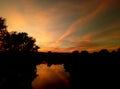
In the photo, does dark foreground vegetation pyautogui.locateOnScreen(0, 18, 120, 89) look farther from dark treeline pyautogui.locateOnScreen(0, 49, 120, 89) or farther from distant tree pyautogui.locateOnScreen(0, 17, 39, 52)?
distant tree pyautogui.locateOnScreen(0, 17, 39, 52)

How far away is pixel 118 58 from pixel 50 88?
3716cm

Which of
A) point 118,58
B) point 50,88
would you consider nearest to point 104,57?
point 118,58

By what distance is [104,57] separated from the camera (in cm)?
1575

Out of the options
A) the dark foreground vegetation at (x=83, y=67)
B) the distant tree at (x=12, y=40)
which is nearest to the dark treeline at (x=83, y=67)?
the dark foreground vegetation at (x=83, y=67)

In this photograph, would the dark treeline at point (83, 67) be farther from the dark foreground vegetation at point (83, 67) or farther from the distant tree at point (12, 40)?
the distant tree at point (12, 40)

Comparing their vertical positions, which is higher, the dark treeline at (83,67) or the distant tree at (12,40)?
the distant tree at (12,40)

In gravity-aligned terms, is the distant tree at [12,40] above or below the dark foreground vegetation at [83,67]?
above

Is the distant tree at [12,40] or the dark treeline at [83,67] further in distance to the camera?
the distant tree at [12,40]

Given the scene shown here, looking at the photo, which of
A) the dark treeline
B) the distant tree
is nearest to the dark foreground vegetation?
the dark treeline

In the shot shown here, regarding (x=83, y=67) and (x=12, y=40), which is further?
(x=12, y=40)

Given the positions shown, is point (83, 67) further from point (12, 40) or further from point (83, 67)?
point (12, 40)

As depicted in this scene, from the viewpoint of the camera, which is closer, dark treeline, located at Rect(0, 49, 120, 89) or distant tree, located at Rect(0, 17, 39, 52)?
dark treeline, located at Rect(0, 49, 120, 89)

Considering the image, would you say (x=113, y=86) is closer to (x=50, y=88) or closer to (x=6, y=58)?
(x=6, y=58)

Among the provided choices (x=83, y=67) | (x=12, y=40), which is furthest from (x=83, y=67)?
(x=12, y=40)
